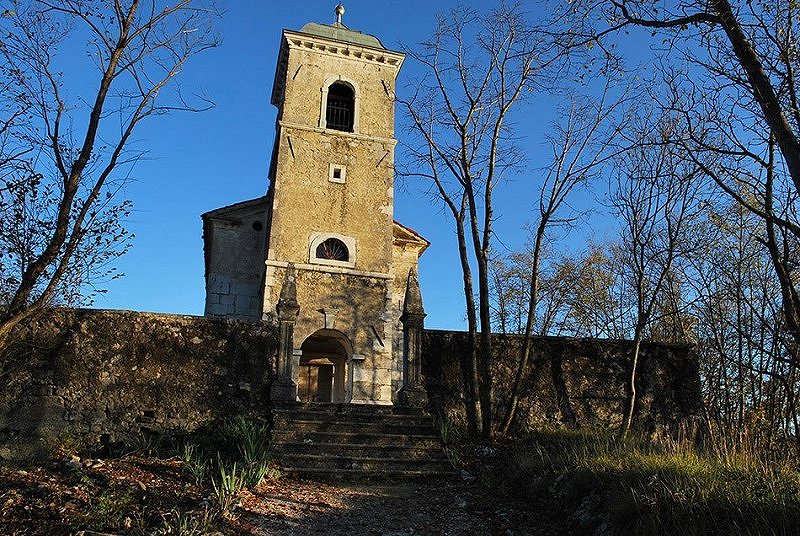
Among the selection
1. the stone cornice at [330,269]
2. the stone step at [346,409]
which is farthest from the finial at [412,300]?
the stone cornice at [330,269]

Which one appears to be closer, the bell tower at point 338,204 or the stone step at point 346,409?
the stone step at point 346,409

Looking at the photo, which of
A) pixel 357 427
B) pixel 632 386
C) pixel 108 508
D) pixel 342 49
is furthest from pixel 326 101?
pixel 108 508

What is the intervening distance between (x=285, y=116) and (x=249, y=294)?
5.27 metres

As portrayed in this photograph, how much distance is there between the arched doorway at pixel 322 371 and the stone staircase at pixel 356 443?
25.9 ft

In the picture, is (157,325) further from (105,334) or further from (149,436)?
(149,436)

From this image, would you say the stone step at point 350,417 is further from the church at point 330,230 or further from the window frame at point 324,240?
the window frame at point 324,240

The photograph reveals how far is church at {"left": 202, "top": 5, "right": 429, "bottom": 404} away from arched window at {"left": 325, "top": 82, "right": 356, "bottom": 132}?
1.3 inches

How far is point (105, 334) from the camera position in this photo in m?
10.7

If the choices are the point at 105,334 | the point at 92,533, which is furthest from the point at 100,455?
the point at 92,533

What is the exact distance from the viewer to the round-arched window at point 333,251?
17281 mm

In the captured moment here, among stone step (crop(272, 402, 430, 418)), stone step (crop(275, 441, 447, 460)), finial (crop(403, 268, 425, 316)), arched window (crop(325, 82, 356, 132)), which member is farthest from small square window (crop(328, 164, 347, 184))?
stone step (crop(275, 441, 447, 460))

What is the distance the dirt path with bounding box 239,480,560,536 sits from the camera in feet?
22.3

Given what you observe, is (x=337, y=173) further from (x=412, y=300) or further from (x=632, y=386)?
(x=632, y=386)

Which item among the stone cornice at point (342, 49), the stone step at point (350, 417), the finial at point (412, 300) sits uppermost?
the stone cornice at point (342, 49)
